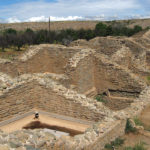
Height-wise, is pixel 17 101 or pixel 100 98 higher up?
pixel 17 101

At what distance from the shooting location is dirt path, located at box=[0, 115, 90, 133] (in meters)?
7.50

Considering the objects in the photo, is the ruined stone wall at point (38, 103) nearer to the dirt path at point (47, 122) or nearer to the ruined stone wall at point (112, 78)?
the dirt path at point (47, 122)

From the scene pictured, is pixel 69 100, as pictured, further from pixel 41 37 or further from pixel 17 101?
pixel 41 37

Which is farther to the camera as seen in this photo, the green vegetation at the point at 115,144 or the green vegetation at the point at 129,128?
the green vegetation at the point at 129,128

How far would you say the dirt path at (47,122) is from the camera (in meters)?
7.50

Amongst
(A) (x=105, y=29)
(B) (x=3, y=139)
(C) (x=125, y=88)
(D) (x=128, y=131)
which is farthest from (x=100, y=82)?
(A) (x=105, y=29)

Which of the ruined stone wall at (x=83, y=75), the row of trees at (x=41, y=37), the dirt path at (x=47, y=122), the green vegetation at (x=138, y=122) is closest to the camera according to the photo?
the green vegetation at (x=138, y=122)

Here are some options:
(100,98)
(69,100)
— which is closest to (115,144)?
(69,100)

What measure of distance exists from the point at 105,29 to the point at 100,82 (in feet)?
102

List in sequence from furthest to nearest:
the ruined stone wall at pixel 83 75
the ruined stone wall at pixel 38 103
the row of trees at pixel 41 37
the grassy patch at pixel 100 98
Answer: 1. the row of trees at pixel 41 37
2. the grassy patch at pixel 100 98
3. the ruined stone wall at pixel 83 75
4. the ruined stone wall at pixel 38 103

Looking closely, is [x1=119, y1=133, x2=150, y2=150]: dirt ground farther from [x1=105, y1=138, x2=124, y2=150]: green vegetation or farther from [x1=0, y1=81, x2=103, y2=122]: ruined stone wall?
[x1=0, y1=81, x2=103, y2=122]: ruined stone wall

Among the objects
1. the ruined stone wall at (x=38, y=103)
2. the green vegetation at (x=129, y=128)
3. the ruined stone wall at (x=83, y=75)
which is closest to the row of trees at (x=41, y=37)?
the ruined stone wall at (x=83, y=75)

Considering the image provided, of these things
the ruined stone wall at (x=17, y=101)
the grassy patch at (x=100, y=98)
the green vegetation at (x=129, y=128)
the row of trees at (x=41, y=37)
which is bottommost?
the grassy patch at (x=100, y=98)

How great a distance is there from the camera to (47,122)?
8008mm
